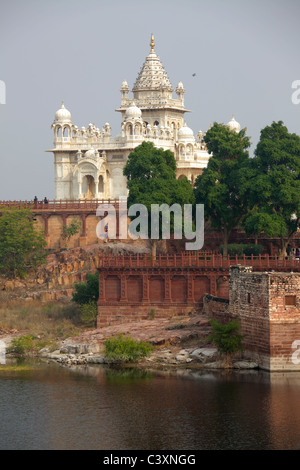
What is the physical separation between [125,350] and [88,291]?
429 inches

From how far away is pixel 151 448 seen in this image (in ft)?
136

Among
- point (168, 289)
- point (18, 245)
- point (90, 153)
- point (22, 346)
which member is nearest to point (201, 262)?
point (168, 289)

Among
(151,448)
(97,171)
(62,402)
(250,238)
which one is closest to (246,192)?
(250,238)

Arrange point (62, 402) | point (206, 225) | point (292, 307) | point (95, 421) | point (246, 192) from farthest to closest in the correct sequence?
point (206, 225) < point (246, 192) < point (292, 307) < point (62, 402) < point (95, 421)

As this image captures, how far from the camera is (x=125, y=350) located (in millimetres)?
54688

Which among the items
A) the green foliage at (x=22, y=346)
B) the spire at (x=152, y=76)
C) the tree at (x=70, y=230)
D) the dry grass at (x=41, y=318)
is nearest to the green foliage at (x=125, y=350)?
the green foliage at (x=22, y=346)

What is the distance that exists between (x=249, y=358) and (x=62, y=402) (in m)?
9.70

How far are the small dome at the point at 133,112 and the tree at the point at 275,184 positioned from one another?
62.6 feet

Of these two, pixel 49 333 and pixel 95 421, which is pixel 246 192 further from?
pixel 95 421

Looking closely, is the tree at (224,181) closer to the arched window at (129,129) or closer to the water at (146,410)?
the arched window at (129,129)

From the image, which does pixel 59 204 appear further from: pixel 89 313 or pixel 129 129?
pixel 89 313

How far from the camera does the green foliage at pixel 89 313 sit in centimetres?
6322
